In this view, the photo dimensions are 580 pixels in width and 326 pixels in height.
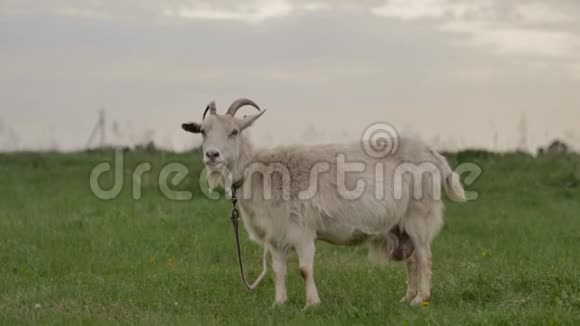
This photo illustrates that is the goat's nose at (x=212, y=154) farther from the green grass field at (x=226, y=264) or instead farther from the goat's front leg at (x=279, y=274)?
the green grass field at (x=226, y=264)

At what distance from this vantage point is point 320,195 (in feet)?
31.8

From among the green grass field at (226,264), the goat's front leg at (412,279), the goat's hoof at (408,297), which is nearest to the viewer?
the green grass field at (226,264)

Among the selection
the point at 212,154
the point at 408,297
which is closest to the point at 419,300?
the point at 408,297

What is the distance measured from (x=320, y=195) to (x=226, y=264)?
3.43 meters

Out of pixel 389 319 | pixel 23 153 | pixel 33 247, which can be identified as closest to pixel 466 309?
pixel 389 319

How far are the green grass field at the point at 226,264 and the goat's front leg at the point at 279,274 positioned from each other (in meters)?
0.25

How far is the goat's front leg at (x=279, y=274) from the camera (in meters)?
9.71

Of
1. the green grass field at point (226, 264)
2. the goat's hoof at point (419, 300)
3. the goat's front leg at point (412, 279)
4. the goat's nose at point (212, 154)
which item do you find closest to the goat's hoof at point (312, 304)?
the green grass field at point (226, 264)

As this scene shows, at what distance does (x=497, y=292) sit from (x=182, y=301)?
3442 millimetres

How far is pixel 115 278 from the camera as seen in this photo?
1141 centimetres

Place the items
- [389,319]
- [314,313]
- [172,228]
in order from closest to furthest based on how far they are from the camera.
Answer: [389,319], [314,313], [172,228]

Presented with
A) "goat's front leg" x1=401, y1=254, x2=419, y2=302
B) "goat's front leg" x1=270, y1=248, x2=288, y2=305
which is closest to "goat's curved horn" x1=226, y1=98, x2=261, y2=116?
"goat's front leg" x1=270, y1=248, x2=288, y2=305

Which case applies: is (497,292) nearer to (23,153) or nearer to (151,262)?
(151,262)

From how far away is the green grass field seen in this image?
8844 millimetres
